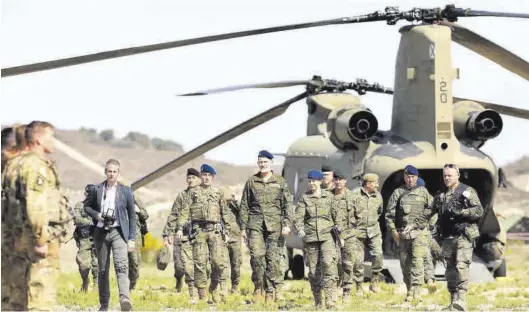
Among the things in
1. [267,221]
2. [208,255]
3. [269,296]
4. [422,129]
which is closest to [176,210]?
[208,255]

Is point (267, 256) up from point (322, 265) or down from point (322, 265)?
up

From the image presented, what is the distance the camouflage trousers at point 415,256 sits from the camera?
14.8 meters

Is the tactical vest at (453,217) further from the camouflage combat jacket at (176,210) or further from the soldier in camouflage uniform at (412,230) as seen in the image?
the camouflage combat jacket at (176,210)

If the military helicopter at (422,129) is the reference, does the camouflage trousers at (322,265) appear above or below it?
below

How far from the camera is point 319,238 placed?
13.6 meters

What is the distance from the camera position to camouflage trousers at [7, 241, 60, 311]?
382 inches

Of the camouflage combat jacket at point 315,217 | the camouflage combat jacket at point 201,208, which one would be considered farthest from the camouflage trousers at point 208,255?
the camouflage combat jacket at point 315,217

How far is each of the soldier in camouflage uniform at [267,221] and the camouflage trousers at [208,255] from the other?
0.44m

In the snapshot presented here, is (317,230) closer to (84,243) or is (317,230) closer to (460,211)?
(460,211)

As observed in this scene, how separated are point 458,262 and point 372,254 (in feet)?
11.2

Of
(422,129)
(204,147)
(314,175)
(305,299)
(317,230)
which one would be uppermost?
(422,129)

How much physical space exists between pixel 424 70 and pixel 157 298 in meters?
5.17

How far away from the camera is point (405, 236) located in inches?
582

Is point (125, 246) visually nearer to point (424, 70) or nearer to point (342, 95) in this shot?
point (424, 70)
